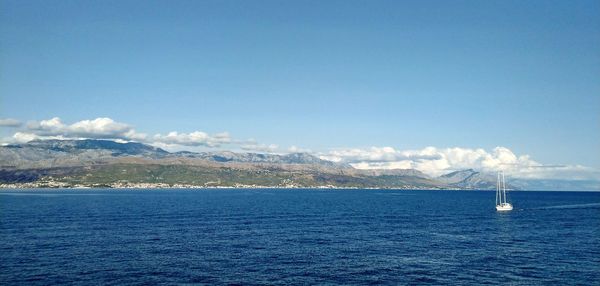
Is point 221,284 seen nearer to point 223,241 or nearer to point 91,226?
point 223,241

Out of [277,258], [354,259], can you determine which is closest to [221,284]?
[277,258]

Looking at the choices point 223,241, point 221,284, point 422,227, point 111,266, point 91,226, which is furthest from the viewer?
point 422,227

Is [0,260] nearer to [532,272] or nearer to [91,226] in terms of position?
[91,226]

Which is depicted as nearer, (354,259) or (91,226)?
(354,259)

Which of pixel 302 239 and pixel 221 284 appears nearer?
Result: pixel 221 284

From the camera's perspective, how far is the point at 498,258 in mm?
114125

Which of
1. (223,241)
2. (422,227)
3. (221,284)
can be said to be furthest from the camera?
(422,227)

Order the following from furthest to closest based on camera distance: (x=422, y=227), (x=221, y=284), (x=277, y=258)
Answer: (x=422, y=227) → (x=277, y=258) → (x=221, y=284)

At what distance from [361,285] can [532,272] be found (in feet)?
139

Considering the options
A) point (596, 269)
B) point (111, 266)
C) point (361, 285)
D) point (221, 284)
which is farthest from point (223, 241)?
point (596, 269)

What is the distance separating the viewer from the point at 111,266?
326 feet

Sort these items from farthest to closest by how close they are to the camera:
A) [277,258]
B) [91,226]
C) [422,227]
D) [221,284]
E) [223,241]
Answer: [422,227] → [91,226] → [223,241] → [277,258] → [221,284]

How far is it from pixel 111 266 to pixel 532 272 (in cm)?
9471

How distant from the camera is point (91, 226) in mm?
167750
